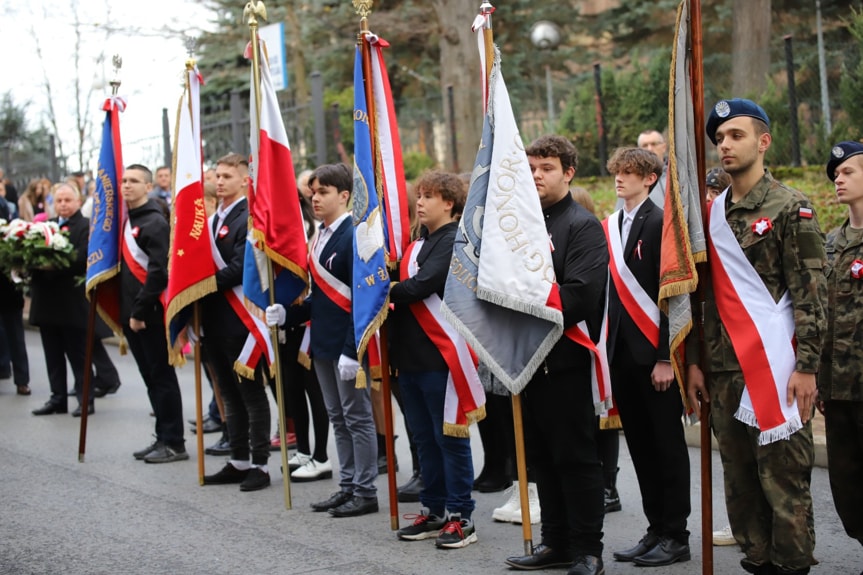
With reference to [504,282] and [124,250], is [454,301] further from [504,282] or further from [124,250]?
[124,250]

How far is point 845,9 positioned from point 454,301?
18301 millimetres

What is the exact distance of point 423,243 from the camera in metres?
6.45

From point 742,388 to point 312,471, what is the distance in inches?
157

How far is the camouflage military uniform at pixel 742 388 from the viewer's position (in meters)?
4.62

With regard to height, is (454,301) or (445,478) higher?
(454,301)

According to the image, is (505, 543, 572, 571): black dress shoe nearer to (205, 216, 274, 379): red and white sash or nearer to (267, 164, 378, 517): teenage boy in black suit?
(267, 164, 378, 517): teenage boy in black suit

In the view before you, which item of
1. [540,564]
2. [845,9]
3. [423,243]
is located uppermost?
[845,9]

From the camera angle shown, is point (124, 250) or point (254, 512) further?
point (124, 250)

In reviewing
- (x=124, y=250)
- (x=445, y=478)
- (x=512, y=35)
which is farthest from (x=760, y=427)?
(x=512, y=35)

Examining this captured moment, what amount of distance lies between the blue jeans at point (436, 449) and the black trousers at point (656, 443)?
921mm

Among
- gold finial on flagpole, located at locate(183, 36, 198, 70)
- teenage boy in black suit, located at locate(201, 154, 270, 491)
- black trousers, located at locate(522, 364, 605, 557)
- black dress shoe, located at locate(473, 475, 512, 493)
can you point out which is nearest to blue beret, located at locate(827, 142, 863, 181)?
black trousers, located at locate(522, 364, 605, 557)

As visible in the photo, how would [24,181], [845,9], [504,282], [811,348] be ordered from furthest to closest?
[24,181] → [845,9] → [504,282] → [811,348]

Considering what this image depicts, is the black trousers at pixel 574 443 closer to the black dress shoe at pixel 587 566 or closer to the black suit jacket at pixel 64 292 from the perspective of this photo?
the black dress shoe at pixel 587 566

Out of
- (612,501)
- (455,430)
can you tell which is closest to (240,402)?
(455,430)
